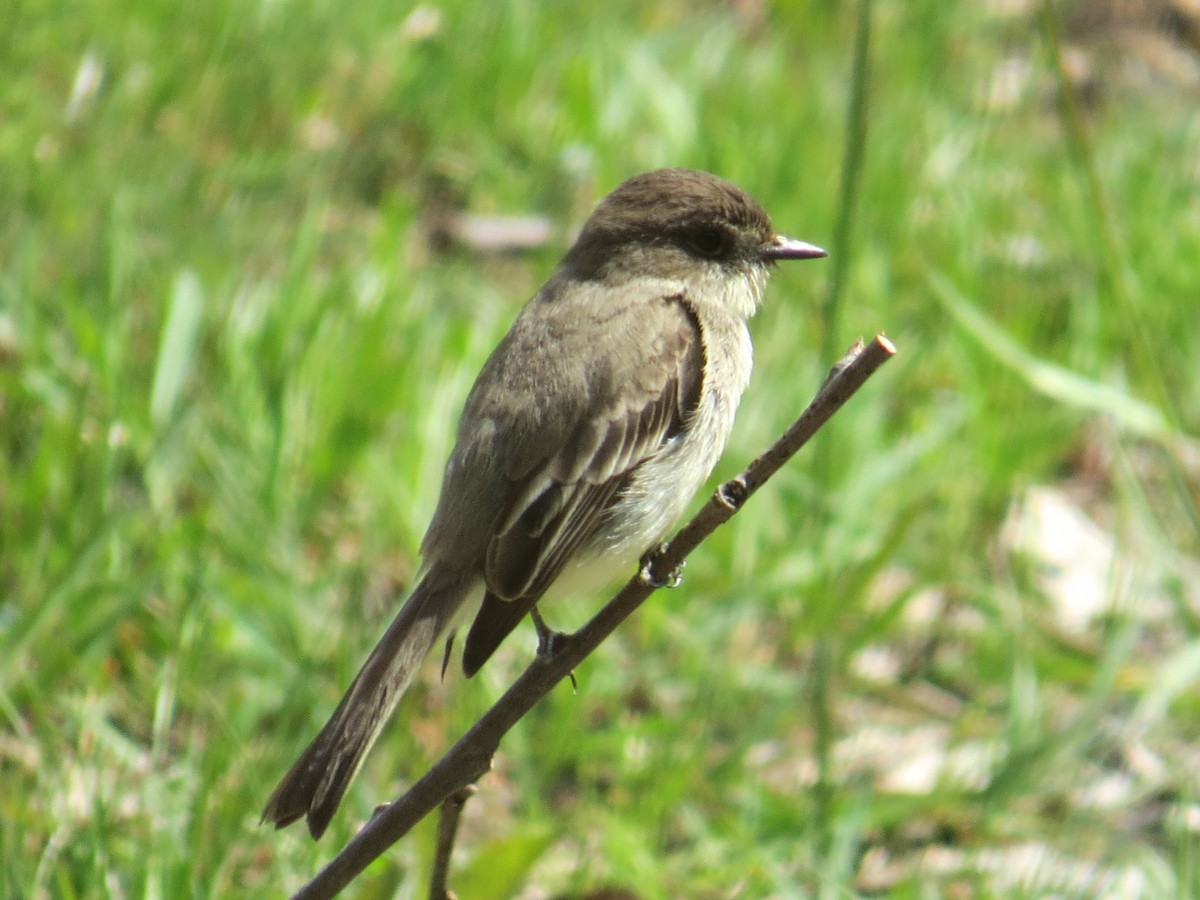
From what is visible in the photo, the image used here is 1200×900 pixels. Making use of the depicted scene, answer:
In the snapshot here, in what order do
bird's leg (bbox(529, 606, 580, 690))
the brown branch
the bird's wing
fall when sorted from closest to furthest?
the brown branch, bird's leg (bbox(529, 606, 580, 690)), the bird's wing

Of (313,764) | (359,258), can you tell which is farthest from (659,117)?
(313,764)

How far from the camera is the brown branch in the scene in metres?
2.00

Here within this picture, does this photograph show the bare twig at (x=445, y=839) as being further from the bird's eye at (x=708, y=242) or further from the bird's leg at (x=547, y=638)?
the bird's eye at (x=708, y=242)

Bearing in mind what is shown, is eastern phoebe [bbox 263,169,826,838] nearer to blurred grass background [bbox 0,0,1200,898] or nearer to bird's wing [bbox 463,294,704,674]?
bird's wing [bbox 463,294,704,674]

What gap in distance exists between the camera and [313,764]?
2.35 meters

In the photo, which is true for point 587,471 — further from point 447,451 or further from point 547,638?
point 447,451

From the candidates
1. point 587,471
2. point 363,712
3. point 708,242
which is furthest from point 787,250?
point 363,712

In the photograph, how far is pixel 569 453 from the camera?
294cm

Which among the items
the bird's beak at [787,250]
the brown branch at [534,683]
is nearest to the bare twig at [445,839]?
the brown branch at [534,683]

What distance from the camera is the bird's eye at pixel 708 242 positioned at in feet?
11.4

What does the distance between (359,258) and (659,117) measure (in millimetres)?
1261

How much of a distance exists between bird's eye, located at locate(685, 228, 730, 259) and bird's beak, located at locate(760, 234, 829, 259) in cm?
9

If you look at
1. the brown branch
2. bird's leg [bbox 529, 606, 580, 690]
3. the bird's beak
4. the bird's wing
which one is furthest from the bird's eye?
the brown branch

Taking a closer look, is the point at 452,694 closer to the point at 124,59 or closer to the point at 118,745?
the point at 118,745
